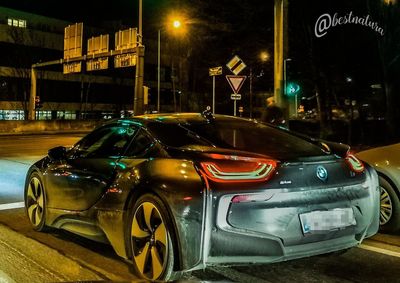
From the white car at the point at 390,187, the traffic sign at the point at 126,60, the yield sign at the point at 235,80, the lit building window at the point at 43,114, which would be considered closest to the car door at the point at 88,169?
A: the white car at the point at 390,187

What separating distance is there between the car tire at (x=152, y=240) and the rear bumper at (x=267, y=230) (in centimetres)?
37

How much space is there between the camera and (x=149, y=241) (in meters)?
4.64

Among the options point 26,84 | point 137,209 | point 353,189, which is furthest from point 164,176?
point 26,84

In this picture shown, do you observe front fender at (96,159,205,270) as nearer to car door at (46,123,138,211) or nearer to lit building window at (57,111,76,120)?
car door at (46,123,138,211)

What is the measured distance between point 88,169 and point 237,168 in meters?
1.96

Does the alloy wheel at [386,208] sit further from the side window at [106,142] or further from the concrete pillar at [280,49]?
the concrete pillar at [280,49]

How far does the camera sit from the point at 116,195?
16.4 ft

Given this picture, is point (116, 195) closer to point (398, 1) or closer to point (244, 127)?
point (244, 127)

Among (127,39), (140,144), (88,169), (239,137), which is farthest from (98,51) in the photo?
(140,144)

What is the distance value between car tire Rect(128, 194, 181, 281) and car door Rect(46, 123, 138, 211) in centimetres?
63

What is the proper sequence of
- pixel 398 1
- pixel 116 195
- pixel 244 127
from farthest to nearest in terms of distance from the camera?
1. pixel 398 1
2. pixel 244 127
3. pixel 116 195

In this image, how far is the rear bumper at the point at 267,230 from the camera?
13.6 ft

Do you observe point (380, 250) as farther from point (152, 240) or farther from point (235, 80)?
point (235, 80)

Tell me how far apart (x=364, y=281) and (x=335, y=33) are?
21061mm
